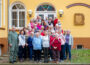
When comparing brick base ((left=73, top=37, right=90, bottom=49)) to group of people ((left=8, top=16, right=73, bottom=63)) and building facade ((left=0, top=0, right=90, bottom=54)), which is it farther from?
group of people ((left=8, top=16, right=73, bottom=63))

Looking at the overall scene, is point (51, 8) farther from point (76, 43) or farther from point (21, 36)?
point (21, 36)

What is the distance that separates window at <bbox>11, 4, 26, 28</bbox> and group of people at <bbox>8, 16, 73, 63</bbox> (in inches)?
238

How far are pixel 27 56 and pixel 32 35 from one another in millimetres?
1265

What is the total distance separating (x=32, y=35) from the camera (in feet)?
49.0

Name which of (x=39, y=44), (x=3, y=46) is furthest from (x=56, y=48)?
(x=3, y=46)

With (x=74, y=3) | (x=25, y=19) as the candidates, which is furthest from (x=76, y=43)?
(x=25, y=19)

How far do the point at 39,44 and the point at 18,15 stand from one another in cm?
712

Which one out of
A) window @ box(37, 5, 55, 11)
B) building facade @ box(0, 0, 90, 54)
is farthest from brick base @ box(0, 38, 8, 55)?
window @ box(37, 5, 55, 11)

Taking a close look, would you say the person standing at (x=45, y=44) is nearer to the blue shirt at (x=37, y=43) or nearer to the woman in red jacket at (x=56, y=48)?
the blue shirt at (x=37, y=43)

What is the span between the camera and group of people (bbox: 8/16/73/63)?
14688mm

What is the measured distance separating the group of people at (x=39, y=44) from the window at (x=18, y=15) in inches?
238

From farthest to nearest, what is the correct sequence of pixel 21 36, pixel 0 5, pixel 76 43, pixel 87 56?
pixel 76 43 → pixel 0 5 → pixel 87 56 → pixel 21 36

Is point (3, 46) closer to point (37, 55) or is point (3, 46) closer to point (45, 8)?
point (37, 55)

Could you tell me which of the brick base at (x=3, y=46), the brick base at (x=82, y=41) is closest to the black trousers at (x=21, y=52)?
the brick base at (x=3, y=46)
